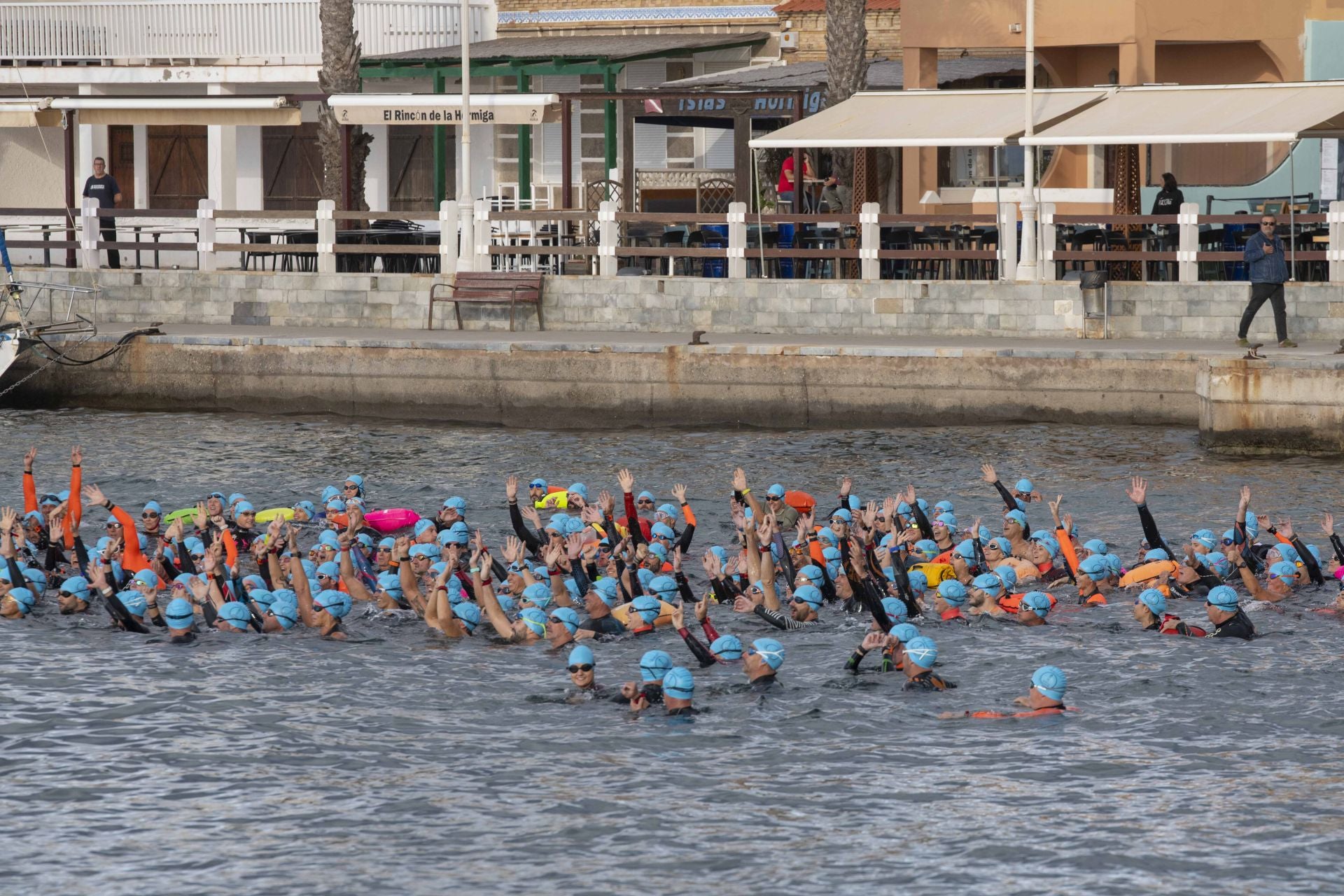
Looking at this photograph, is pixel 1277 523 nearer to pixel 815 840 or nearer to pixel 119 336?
pixel 815 840

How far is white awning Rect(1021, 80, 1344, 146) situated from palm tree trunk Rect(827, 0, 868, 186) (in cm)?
511

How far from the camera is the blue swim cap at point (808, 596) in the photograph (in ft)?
60.2

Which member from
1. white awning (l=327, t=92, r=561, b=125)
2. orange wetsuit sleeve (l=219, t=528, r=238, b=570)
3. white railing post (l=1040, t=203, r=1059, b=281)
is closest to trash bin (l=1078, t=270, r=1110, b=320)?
white railing post (l=1040, t=203, r=1059, b=281)

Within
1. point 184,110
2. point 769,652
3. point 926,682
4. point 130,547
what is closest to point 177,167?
point 184,110

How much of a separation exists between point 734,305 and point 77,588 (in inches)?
530

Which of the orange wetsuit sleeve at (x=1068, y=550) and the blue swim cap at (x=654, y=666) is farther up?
the orange wetsuit sleeve at (x=1068, y=550)

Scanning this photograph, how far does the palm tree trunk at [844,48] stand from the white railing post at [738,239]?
14.1ft

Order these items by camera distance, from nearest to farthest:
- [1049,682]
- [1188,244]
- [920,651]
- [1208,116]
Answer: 1. [1049,682]
2. [920,651]
3. [1208,116]
4. [1188,244]

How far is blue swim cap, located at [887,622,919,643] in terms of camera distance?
632 inches

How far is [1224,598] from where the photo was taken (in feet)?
56.7

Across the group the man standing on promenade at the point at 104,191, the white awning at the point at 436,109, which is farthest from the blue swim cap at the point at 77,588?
the man standing on promenade at the point at 104,191

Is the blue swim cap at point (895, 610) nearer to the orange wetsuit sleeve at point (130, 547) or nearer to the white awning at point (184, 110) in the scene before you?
the orange wetsuit sleeve at point (130, 547)

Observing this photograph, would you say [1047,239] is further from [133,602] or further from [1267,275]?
[133,602]

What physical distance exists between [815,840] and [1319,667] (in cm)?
572
